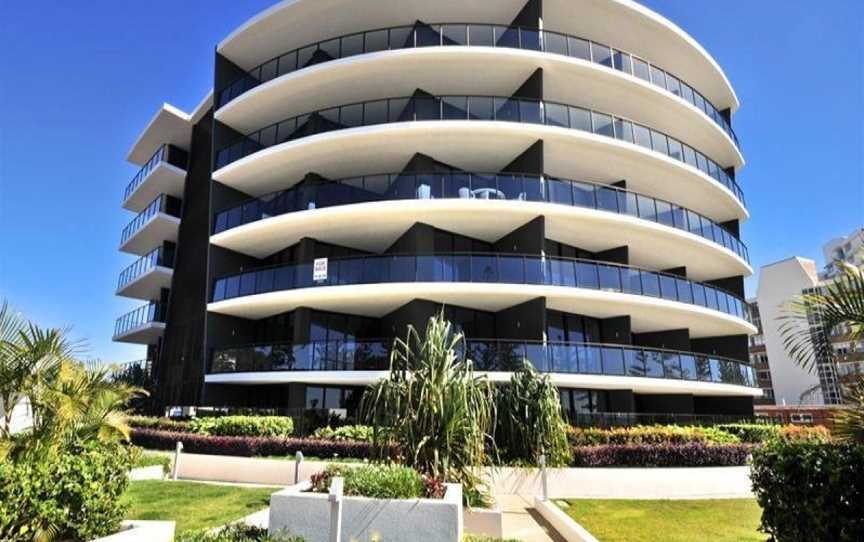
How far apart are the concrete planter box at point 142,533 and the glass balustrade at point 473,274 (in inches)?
469

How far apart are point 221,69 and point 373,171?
31.6 ft

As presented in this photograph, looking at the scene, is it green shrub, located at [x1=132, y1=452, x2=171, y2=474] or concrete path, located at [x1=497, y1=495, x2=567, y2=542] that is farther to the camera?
green shrub, located at [x1=132, y1=452, x2=171, y2=474]

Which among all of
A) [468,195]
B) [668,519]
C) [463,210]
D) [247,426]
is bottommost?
[668,519]

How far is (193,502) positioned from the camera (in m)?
10.2

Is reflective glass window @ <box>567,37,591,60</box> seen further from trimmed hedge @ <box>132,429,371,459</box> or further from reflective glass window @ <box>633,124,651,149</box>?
trimmed hedge @ <box>132,429,371,459</box>

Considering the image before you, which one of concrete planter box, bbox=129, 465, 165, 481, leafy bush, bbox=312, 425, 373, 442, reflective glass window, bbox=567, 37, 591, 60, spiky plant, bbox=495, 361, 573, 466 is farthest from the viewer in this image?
reflective glass window, bbox=567, 37, 591, 60

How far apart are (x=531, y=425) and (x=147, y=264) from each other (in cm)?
2590

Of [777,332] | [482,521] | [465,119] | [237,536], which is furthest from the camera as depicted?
[777,332]

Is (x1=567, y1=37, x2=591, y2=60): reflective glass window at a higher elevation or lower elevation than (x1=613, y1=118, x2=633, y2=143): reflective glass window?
higher

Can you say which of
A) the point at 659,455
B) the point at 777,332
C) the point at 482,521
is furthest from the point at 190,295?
the point at 777,332

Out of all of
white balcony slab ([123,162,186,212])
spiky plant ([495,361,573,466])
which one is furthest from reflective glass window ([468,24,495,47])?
white balcony slab ([123,162,186,212])

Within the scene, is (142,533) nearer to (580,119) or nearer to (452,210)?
(452,210)

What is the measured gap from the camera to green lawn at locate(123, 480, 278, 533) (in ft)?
29.1

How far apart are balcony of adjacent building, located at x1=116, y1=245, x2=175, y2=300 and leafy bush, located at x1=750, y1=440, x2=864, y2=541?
2821 centimetres
